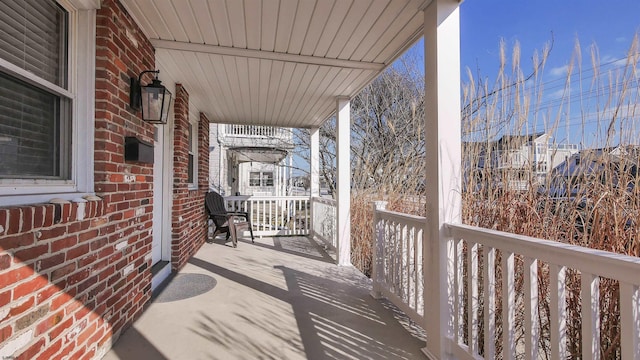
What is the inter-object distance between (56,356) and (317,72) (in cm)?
305

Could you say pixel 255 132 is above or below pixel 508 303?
above

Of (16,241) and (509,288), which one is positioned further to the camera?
(509,288)

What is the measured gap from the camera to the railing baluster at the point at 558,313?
1295 millimetres

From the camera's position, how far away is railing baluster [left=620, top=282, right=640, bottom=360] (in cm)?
104

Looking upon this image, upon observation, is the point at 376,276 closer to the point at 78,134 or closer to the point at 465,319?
the point at 465,319

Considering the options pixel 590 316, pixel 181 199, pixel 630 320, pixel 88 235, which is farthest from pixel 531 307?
pixel 181 199

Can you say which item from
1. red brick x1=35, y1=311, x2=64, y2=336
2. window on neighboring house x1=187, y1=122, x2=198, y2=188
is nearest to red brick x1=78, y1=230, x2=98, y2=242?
red brick x1=35, y1=311, x2=64, y2=336

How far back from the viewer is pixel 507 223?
6.22 feet

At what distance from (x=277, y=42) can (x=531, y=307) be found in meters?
Answer: 2.59

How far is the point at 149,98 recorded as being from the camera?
8.04ft

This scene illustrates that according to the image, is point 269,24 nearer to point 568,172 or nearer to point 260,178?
point 568,172

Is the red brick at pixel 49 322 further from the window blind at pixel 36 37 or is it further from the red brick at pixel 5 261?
the window blind at pixel 36 37

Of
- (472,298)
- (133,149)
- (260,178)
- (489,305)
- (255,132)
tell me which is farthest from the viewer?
(260,178)

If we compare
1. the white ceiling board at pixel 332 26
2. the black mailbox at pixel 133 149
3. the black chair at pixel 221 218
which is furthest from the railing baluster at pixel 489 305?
the black chair at pixel 221 218
